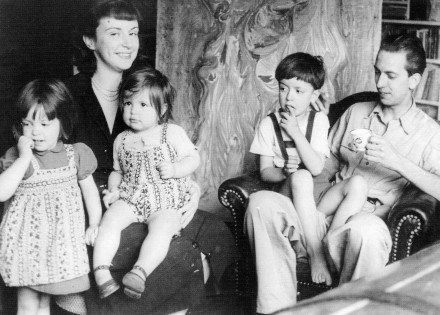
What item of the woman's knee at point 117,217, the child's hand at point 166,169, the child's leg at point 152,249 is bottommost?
the child's leg at point 152,249

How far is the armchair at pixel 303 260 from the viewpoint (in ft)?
7.30

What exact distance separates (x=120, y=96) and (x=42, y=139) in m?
0.44

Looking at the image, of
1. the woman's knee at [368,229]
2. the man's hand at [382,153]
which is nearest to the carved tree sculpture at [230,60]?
the man's hand at [382,153]

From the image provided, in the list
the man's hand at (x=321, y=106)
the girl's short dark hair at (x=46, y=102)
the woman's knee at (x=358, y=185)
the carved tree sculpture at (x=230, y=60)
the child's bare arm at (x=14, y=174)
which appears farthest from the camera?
the carved tree sculpture at (x=230, y=60)

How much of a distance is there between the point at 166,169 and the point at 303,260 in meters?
0.64

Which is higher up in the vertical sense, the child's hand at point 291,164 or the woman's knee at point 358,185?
the child's hand at point 291,164

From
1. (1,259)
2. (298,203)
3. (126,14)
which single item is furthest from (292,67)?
(1,259)

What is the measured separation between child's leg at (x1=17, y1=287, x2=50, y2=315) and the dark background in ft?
2.29

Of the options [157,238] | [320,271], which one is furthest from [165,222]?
[320,271]

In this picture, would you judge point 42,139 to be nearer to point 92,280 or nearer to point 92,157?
point 92,157

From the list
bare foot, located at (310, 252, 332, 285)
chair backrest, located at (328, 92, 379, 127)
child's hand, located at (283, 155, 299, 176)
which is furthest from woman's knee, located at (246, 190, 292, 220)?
chair backrest, located at (328, 92, 379, 127)

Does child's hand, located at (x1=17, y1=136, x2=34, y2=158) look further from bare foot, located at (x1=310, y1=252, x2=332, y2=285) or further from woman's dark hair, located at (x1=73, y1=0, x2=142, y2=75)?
bare foot, located at (x1=310, y1=252, x2=332, y2=285)

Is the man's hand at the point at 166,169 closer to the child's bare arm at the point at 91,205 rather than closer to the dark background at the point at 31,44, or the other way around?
the child's bare arm at the point at 91,205

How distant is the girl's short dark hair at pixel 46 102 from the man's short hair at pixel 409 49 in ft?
4.27
